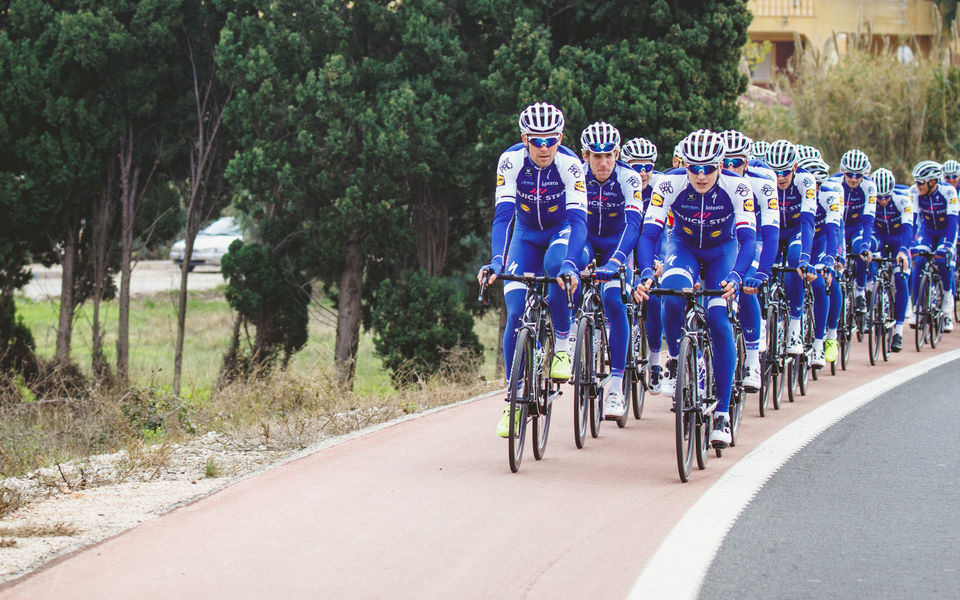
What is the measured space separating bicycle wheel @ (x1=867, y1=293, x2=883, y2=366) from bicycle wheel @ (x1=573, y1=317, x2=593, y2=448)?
260 inches

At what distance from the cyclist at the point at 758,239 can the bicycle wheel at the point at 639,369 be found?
86 cm

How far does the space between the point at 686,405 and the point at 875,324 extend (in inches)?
310

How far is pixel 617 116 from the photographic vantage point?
65.3ft

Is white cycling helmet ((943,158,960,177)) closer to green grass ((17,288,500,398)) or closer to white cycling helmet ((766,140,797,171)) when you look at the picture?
white cycling helmet ((766,140,797,171))

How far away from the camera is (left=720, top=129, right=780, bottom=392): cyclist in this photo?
9484mm

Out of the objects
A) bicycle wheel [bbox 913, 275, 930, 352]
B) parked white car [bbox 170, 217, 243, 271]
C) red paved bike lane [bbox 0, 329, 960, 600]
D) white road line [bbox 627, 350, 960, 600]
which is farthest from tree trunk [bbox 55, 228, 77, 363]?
parked white car [bbox 170, 217, 243, 271]

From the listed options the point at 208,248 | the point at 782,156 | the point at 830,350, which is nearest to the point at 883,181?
the point at 830,350

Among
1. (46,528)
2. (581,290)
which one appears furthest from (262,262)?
(46,528)

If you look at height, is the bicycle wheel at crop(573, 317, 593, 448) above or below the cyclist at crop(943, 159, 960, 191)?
below

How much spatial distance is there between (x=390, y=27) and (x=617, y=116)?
4.05 m

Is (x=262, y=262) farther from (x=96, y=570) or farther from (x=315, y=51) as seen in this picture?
(x=96, y=570)

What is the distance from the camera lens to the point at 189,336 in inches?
1329

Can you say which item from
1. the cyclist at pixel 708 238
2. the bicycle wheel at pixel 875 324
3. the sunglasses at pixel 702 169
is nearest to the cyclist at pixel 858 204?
the bicycle wheel at pixel 875 324

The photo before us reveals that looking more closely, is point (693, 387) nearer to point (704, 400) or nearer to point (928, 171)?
point (704, 400)
